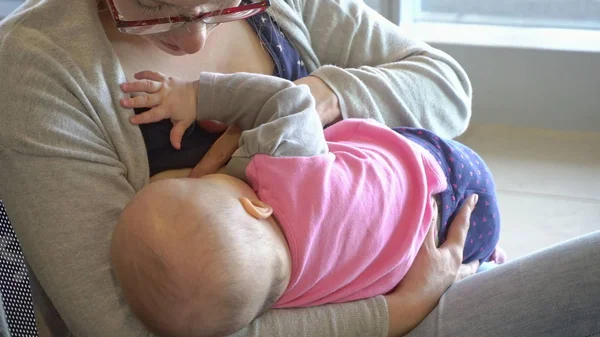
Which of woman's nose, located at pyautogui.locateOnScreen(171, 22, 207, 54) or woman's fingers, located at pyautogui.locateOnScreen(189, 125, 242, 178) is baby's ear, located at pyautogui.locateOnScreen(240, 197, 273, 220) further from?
woman's nose, located at pyautogui.locateOnScreen(171, 22, 207, 54)

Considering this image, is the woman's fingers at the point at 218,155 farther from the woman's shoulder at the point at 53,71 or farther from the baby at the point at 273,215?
the woman's shoulder at the point at 53,71

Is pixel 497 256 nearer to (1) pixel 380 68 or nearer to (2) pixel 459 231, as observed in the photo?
(2) pixel 459 231

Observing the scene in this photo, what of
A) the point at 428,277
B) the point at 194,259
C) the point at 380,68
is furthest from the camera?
the point at 380,68

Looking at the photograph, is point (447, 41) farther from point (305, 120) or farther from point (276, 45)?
point (305, 120)

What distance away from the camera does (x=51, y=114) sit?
1.06m

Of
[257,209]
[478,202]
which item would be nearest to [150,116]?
[257,209]

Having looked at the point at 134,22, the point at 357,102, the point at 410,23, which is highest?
the point at 134,22

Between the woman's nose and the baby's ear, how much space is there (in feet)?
0.83

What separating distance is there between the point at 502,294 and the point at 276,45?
624 millimetres

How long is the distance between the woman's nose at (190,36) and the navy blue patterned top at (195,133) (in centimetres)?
15

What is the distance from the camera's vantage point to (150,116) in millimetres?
1151

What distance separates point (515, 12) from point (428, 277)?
1331 mm

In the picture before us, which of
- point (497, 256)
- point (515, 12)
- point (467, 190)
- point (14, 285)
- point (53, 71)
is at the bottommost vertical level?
point (497, 256)

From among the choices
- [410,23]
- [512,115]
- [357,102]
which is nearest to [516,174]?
[512,115]
